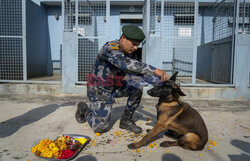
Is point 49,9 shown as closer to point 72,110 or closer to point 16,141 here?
point 72,110

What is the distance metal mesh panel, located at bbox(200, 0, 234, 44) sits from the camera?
22.1 ft

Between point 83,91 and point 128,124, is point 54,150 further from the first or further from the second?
point 83,91

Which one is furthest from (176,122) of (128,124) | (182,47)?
(182,47)

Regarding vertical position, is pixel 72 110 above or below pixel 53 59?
below

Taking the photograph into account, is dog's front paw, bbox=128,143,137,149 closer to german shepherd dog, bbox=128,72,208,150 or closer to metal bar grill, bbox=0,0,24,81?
german shepherd dog, bbox=128,72,208,150

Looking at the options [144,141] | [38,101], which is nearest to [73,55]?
[38,101]

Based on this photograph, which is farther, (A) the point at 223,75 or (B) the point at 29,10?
(B) the point at 29,10

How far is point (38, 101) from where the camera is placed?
207 inches

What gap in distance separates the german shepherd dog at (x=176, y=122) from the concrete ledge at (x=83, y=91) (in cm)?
364

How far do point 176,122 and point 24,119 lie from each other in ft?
10.4

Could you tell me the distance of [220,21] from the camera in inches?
290

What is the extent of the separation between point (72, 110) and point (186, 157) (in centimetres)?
312

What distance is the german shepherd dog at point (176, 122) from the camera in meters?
2.32

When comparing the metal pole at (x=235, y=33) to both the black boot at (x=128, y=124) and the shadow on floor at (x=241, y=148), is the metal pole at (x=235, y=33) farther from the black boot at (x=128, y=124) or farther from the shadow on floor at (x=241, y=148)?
the black boot at (x=128, y=124)
